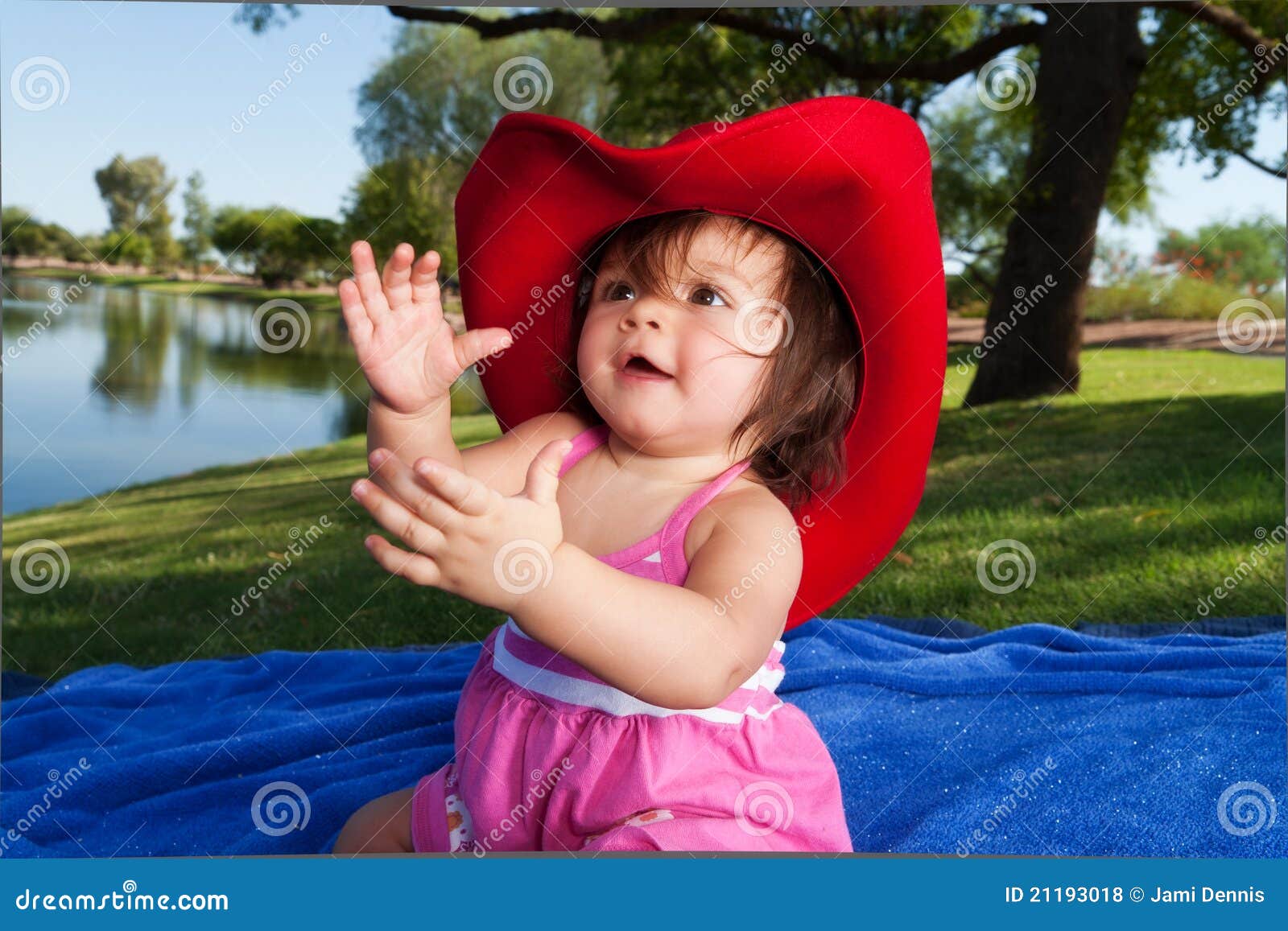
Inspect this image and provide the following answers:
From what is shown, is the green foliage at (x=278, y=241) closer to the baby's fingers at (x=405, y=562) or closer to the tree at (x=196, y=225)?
the tree at (x=196, y=225)

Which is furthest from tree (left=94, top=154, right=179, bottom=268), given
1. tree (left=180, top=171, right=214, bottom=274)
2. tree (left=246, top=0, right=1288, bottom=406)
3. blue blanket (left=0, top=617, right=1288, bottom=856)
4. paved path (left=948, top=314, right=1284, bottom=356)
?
blue blanket (left=0, top=617, right=1288, bottom=856)

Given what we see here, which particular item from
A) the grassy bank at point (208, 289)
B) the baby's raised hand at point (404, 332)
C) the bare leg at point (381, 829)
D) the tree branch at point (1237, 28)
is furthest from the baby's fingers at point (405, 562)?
the grassy bank at point (208, 289)

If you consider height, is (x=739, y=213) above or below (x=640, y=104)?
below

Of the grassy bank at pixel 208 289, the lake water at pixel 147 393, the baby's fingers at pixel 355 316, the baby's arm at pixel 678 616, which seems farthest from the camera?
the grassy bank at pixel 208 289

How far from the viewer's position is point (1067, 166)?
17.5ft

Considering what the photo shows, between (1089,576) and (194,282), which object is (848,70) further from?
(194,282)

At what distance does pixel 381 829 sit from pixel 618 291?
0.86 metres

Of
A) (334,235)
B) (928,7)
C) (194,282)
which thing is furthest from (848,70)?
(194,282)

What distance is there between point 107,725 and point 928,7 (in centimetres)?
529

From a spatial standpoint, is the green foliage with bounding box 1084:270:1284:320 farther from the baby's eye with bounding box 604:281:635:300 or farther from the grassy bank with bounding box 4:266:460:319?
the baby's eye with bounding box 604:281:635:300

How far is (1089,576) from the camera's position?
130 inches

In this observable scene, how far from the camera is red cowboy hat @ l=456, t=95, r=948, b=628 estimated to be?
1437 mm

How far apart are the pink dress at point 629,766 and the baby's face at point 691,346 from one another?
11 cm

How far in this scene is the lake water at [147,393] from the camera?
289 inches
